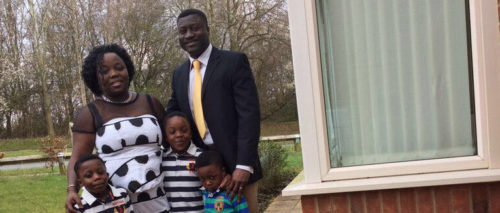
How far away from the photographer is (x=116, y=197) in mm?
2322

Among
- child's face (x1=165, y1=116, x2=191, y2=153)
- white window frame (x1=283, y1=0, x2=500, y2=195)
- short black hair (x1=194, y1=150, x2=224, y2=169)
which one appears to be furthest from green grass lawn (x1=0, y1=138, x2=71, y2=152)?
white window frame (x1=283, y1=0, x2=500, y2=195)

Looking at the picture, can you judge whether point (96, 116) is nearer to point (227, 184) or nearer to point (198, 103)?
point (198, 103)

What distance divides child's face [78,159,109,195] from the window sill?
3.00 ft

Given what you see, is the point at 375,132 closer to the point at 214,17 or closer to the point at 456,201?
the point at 456,201

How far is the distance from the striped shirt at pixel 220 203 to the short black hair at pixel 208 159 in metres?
0.15

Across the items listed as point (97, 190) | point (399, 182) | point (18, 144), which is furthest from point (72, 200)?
point (18, 144)

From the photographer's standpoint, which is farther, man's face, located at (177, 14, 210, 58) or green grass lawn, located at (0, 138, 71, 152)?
green grass lawn, located at (0, 138, 71, 152)

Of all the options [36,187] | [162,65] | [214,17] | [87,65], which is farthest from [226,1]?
[87,65]

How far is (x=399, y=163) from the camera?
2580mm

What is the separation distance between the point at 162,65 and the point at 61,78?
20.4 feet

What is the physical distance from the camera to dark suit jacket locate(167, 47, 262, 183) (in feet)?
8.05

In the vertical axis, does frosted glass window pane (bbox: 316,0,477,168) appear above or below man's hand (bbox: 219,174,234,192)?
above

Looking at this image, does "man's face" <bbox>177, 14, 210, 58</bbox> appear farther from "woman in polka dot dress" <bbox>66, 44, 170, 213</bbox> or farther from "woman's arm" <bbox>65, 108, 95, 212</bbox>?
"woman's arm" <bbox>65, 108, 95, 212</bbox>

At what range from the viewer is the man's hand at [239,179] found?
246cm
